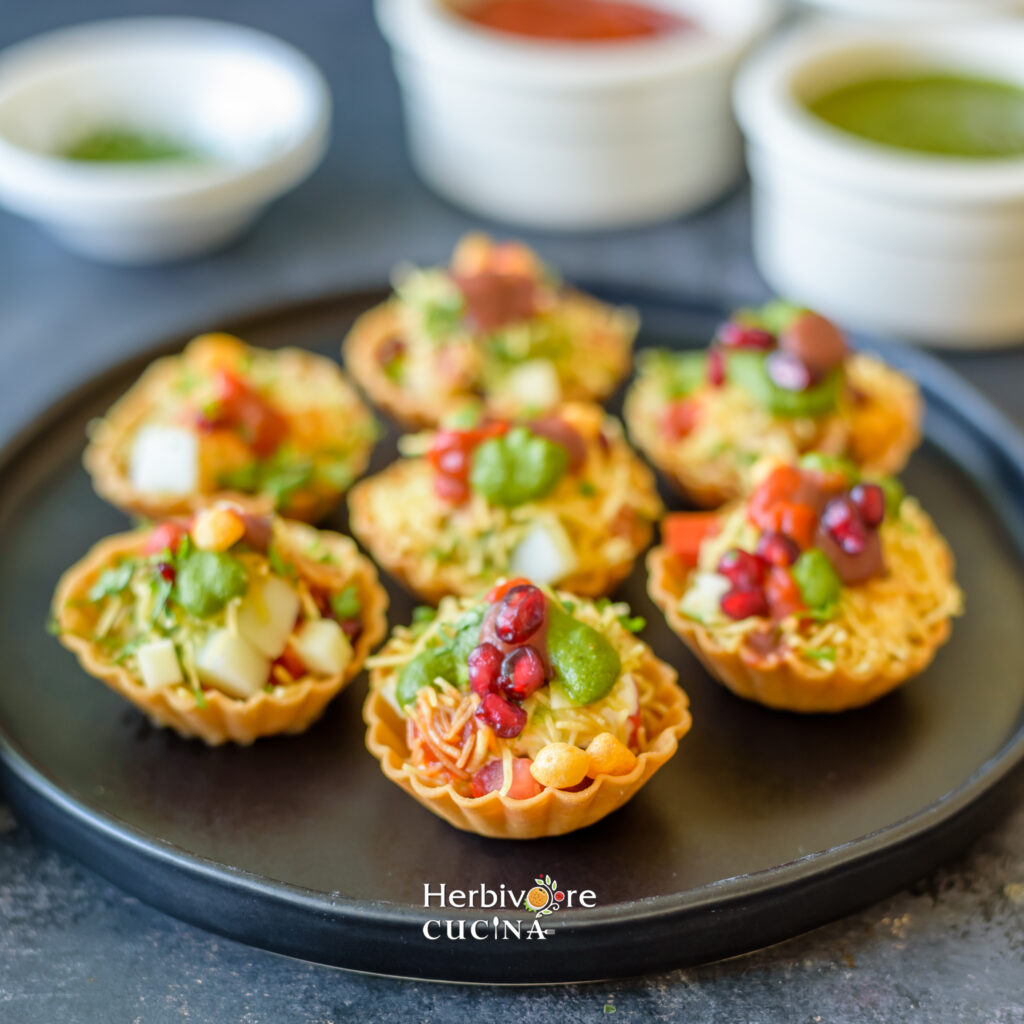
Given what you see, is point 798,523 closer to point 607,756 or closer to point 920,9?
point 607,756

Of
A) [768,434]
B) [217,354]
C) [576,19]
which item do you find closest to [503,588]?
[768,434]

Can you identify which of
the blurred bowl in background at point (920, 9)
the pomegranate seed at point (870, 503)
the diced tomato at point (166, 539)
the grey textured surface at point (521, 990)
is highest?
the blurred bowl in background at point (920, 9)

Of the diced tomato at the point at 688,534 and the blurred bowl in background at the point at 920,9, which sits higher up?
the blurred bowl in background at the point at 920,9

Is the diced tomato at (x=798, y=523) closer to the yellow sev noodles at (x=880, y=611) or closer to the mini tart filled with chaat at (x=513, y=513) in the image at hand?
the yellow sev noodles at (x=880, y=611)

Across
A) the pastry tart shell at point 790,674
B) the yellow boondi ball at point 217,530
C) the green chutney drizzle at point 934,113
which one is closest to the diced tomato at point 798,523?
the pastry tart shell at point 790,674

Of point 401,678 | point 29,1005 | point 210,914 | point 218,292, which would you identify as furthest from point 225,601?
point 218,292

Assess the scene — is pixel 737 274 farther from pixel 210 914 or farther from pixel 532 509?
pixel 210 914

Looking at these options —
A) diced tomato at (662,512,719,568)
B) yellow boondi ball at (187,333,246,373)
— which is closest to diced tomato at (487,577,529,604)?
diced tomato at (662,512,719,568)
